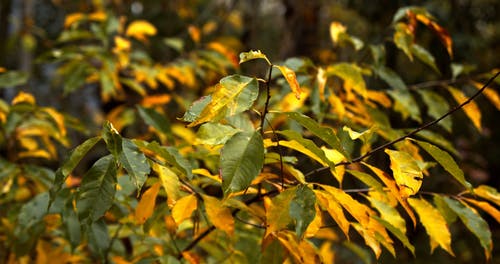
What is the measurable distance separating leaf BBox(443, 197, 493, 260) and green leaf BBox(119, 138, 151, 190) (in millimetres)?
613

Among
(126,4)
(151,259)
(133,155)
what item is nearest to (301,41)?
(151,259)

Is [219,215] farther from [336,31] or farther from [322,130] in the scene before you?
[336,31]

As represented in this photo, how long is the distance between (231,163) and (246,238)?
2.46 ft

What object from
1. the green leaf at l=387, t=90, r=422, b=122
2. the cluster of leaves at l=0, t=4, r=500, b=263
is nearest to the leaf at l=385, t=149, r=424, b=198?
the cluster of leaves at l=0, t=4, r=500, b=263

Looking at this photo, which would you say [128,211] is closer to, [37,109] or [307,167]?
[37,109]

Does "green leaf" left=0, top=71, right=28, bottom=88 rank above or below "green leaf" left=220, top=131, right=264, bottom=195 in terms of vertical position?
below

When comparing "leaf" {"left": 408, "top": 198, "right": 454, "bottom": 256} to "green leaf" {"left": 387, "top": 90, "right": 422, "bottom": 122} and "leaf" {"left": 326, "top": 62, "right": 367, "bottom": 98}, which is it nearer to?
"leaf" {"left": 326, "top": 62, "right": 367, "bottom": 98}

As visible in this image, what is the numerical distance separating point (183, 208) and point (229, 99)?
29 cm

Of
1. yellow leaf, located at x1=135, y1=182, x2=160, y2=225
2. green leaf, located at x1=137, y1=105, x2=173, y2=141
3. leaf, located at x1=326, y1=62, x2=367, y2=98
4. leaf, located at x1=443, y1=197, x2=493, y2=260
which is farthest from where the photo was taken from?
green leaf, located at x1=137, y1=105, x2=173, y2=141

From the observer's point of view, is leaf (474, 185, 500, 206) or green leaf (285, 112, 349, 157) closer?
green leaf (285, 112, 349, 157)

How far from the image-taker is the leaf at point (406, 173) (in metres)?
0.82

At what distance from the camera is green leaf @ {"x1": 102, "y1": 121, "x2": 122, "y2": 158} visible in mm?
797

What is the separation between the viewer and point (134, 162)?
2.75ft

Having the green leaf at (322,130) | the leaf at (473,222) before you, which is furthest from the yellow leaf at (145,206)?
the leaf at (473,222)
